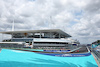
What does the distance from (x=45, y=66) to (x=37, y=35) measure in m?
44.1

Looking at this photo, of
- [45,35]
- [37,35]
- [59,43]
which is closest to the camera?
[59,43]

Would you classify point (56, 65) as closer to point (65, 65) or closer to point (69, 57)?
point (65, 65)

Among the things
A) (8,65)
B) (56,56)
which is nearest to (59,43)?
(56,56)

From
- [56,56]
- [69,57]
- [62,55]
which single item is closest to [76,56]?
[69,57]

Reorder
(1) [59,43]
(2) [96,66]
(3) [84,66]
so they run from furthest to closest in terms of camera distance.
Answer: (1) [59,43], (3) [84,66], (2) [96,66]

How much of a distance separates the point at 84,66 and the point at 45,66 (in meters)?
7.55

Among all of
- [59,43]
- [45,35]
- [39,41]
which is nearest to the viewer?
[39,41]

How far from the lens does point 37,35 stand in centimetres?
6003

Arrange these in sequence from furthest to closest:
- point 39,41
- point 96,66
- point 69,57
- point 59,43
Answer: point 59,43 → point 39,41 → point 69,57 → point 96,66

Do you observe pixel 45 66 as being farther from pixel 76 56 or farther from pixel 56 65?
pixel 76 56

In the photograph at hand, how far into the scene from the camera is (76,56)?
22.8 meters

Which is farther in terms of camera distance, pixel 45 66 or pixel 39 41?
pixel 39 41

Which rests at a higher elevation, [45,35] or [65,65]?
[45,35]

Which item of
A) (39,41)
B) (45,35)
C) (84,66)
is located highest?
(45,35)
